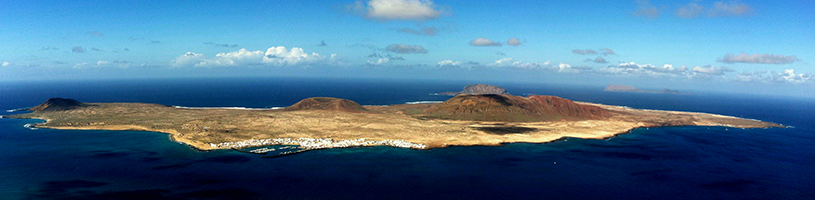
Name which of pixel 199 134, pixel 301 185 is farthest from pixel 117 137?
pixel 301 185

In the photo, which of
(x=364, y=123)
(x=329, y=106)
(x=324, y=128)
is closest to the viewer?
(x=324, y=128)

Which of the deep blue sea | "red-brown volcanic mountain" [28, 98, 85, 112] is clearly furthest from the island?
the deep blue sea

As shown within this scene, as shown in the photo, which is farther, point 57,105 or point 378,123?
point 57,105

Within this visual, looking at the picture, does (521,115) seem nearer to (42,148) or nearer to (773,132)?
(773,132)

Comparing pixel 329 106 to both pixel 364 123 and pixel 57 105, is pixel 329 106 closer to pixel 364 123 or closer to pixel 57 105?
pixel 364 123

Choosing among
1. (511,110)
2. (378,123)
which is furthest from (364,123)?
(511,110)

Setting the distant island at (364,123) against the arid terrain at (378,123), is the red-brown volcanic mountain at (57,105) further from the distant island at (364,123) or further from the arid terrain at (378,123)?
the distant island at (364,123)

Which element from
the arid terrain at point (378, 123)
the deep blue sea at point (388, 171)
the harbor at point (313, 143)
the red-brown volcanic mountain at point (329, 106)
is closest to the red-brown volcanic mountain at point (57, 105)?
the arid terrain at point (378, 123)

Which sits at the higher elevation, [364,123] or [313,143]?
[364,123]
